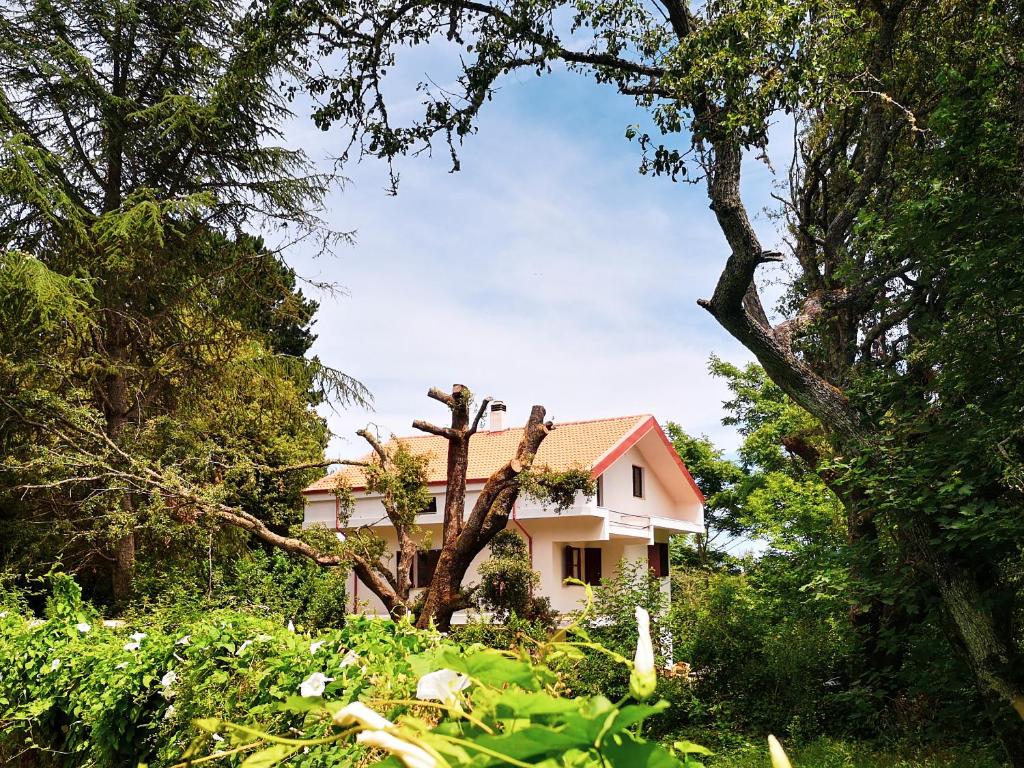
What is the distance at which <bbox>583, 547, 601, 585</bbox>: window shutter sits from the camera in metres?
22.2

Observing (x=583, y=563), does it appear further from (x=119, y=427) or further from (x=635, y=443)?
(x=119, y=427)

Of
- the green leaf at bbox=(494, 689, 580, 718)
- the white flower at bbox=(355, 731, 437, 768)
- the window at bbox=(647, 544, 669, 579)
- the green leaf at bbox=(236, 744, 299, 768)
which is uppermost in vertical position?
the window at bbox=(647, 544, 669, 579)

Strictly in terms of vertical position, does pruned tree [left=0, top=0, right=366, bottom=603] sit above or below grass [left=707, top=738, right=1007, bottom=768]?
above

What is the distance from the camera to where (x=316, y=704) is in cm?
119

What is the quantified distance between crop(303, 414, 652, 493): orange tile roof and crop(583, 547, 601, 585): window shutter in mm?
2793

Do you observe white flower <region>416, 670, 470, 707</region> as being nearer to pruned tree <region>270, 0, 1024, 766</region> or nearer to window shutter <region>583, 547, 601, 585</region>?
pruned tree <region>270, 0, 1024, 766</region>

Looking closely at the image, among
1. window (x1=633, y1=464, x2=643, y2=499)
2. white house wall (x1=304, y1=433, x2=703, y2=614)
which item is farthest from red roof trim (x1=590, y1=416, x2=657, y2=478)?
window (x1=633, y1=464, x2=643, y2=499)

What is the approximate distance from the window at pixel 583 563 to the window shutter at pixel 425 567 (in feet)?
11.0

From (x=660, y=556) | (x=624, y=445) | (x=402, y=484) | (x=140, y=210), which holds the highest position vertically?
(x=140, y=210)

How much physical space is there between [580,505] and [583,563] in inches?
141

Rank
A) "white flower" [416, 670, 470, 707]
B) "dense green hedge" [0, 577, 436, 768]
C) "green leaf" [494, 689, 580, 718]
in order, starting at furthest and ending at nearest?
"dense green hedge" [0, 577, 436, 768]
"white flower" [416, 670, 470, 707]
"green leaf" [494, 689, 580, 718]

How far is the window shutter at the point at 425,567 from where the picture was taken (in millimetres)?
21750

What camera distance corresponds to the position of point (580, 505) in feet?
63.0

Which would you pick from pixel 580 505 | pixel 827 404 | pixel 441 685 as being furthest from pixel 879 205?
pixel 580 505
